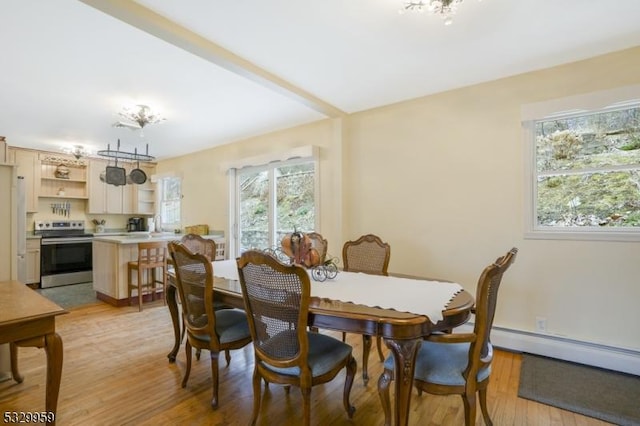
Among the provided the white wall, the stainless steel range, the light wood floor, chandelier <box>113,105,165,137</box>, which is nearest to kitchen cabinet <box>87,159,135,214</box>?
→ the stainless steel range

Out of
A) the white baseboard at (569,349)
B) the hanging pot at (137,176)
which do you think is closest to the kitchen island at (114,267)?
the hanging pot at (137,176)

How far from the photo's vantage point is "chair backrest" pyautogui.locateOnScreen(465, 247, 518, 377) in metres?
1.45

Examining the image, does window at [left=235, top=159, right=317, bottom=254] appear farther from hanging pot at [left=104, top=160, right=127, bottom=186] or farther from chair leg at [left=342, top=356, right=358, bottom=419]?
chair leg at [left=342, top=356, right=358, bottom=419]

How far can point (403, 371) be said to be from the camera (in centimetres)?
152

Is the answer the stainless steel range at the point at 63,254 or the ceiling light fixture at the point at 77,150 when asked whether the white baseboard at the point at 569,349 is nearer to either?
the ceiling light fixture at the point at 77,150

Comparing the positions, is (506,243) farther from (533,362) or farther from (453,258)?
(533,362)

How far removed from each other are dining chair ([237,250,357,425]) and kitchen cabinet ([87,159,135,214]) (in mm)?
5712

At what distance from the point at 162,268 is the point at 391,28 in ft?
13.7

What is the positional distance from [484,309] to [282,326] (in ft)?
3.25

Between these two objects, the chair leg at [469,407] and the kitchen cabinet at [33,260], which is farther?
the kitchen cabinet at [33,260]

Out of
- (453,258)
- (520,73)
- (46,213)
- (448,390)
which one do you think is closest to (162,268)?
(46,213)

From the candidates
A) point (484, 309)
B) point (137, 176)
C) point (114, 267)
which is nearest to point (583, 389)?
point (484, 309)

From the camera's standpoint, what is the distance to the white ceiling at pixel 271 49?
1984mm

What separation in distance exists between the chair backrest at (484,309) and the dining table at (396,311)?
14 cm
